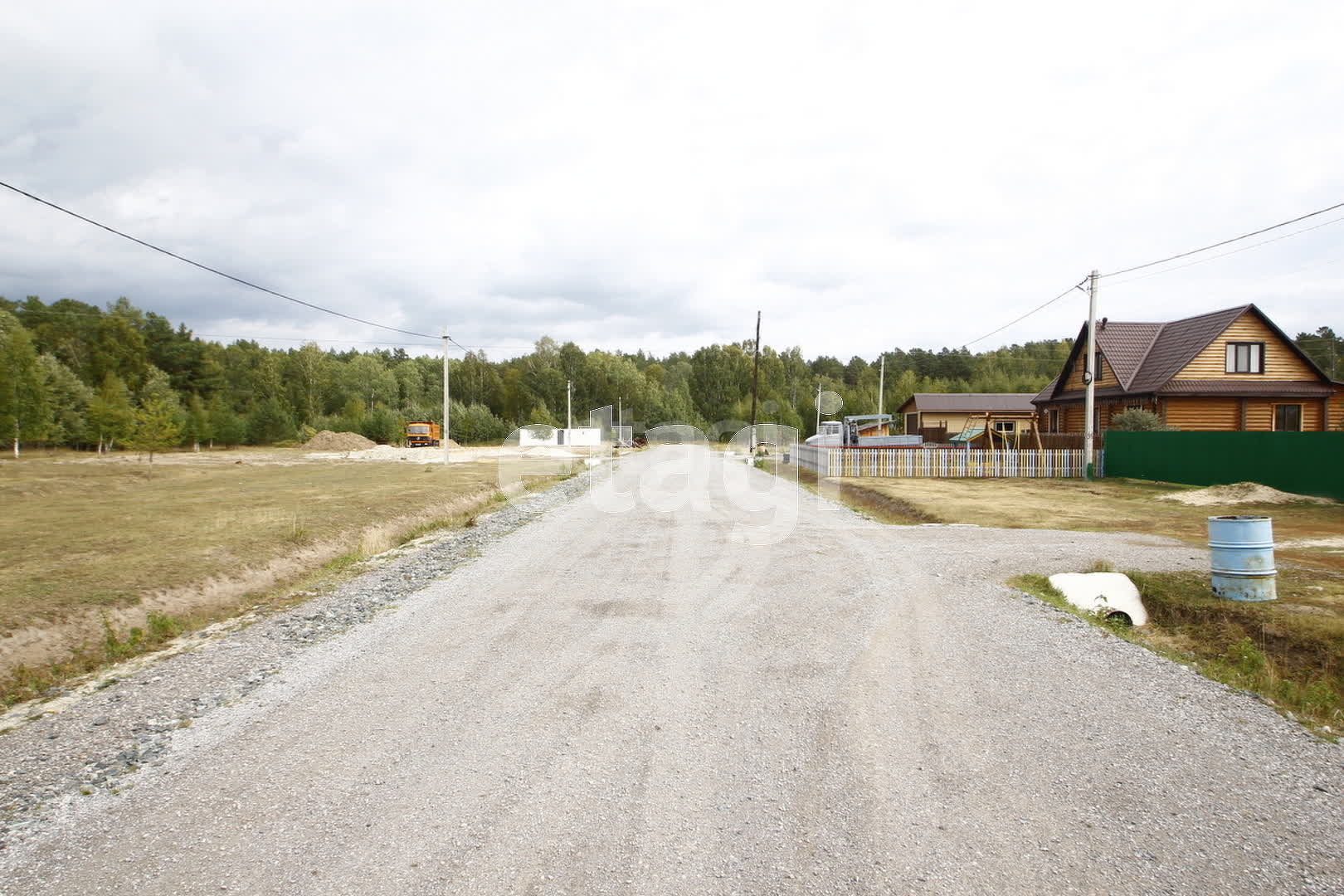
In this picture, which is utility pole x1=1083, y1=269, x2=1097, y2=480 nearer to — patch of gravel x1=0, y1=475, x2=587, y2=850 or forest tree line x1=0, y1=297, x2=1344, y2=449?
patch of gravel x1=0, y1=475, x2=587, y2=850

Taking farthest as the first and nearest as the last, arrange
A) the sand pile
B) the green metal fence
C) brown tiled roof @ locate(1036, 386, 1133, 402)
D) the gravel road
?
brown tiled roof @ locate(1036, 386, 1133, 402)
the sand pile
the green metal fence
the gravel road

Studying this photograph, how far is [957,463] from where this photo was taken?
93.6 ft

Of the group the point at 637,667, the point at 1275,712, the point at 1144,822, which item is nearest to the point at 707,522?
the point at 637,667

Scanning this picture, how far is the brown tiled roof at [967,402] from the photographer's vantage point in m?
58.6

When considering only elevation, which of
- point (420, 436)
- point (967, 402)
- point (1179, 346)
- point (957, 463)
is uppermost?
point (1179, 346)

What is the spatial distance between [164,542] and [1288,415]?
41.9 m

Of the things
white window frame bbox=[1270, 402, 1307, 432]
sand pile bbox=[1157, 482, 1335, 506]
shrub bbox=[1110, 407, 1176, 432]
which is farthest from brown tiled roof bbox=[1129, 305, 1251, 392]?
sand pile bbox=[1157, 482, 1335, 506]

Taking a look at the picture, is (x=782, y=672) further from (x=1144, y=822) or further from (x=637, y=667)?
(x=1144, y=822)

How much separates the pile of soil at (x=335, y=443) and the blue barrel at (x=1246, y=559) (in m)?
65.0

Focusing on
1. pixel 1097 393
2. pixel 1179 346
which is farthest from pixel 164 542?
pixel 1179 346

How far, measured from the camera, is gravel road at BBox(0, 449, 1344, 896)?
3207 mm

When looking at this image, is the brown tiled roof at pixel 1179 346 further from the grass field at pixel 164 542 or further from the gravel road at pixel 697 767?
the gravel road at pixel 697 767

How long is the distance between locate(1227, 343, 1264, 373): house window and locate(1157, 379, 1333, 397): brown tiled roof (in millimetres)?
585

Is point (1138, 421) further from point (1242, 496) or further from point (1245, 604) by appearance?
point (1245, 604)
